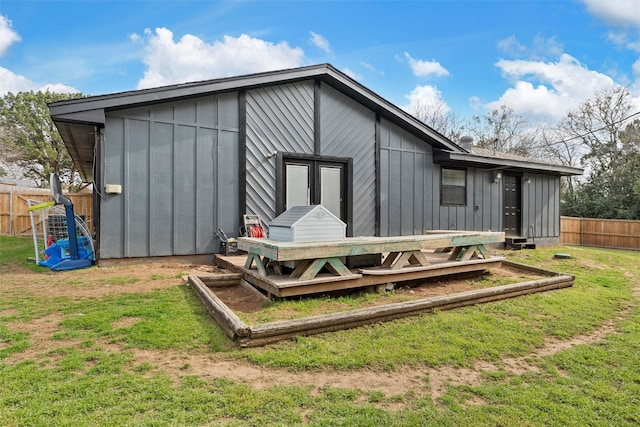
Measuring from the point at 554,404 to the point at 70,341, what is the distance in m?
3.71

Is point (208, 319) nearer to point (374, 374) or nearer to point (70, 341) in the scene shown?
point (70, 341)

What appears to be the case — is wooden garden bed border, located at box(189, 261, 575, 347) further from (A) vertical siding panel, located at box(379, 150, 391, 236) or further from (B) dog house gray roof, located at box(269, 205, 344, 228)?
(A) vertical siding panel, located at box(379, 150, 391, 236)

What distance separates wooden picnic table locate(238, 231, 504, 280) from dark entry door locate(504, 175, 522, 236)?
6.12 meters

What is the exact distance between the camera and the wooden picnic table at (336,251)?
3822 mm

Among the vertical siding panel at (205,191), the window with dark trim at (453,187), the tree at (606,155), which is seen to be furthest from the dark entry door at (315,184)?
the tree at (606,155)

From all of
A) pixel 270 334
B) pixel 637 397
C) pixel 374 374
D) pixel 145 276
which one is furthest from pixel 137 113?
pixel 637 397

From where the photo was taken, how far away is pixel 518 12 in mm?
10969

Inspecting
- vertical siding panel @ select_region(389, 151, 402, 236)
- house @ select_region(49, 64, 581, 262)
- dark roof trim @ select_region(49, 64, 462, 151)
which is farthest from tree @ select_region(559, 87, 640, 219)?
vertical siding panel @ select_region(389, 151, 402, 236)

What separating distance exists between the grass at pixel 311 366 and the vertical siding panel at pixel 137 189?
186 centimetres

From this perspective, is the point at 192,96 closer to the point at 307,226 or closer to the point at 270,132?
the point at 270,132

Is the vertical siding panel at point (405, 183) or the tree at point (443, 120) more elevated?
the tree at point (443, 120)

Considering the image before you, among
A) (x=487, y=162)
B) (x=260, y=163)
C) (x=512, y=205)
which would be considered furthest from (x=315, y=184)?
(x=512, y=205)

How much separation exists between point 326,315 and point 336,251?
3.34 ft

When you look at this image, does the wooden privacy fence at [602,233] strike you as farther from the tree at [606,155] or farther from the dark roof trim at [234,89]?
the dark roof trim at [234,89]
